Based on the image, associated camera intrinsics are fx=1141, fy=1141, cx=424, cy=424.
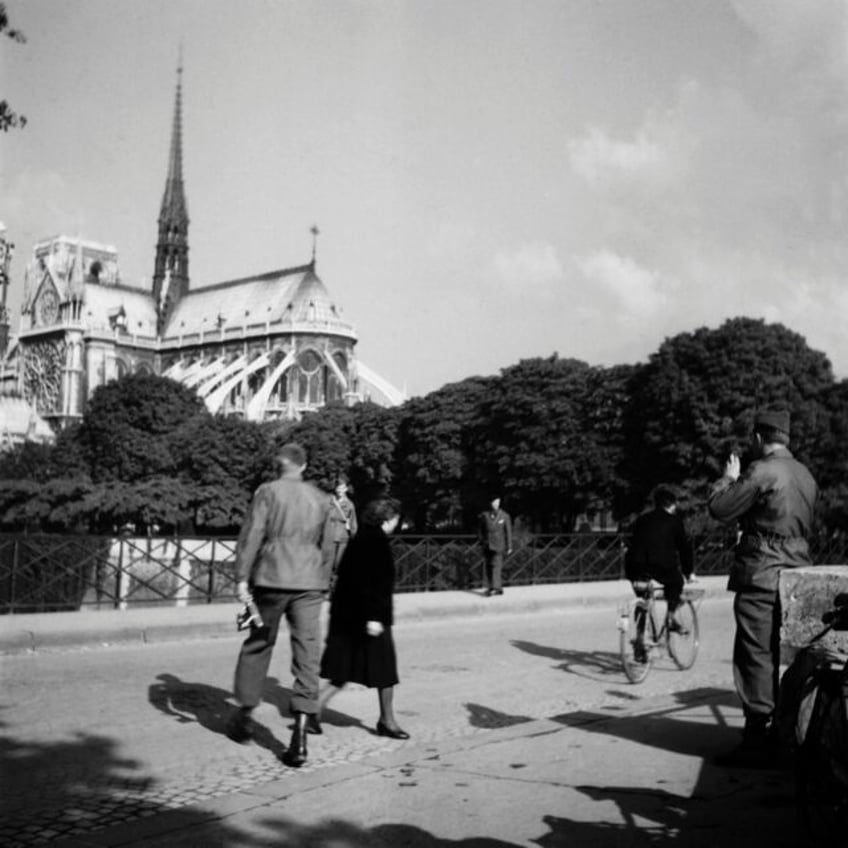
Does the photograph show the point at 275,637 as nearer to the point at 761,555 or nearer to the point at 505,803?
the point at 505,803

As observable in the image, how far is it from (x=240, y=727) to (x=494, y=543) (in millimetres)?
13597

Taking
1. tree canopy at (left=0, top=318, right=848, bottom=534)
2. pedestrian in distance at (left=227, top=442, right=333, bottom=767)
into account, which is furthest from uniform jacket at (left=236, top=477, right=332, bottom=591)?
tree canopy at (left=0, top=318, right=848, bottom=534)

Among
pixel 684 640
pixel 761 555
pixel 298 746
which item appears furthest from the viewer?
pixel 684 640

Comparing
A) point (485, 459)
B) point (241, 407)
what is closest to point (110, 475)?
point (485, 459)

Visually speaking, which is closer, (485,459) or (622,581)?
(622,581)

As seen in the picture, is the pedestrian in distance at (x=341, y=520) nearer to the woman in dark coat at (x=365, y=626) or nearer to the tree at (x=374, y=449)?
the woman in dark coat at (x=365, y=626)

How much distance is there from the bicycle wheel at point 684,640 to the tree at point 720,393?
2957 cm

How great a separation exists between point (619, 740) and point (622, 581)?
19595 millimetres

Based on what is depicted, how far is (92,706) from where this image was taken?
8.13 m

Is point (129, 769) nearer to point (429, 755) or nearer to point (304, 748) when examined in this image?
point (304, 748)

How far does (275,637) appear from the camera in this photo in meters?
6.73

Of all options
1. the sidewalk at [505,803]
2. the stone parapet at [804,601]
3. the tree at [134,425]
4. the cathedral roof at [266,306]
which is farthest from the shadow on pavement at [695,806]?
the cathedral roof at [266,306]

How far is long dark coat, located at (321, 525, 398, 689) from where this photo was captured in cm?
719

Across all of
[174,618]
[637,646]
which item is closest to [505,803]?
[637,646]
